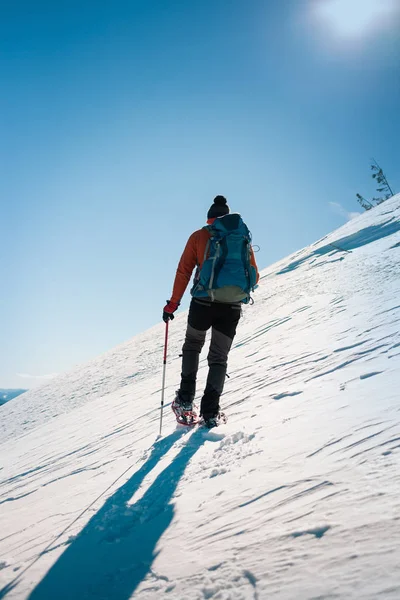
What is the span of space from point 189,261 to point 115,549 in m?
2.59

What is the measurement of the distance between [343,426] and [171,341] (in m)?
9.55

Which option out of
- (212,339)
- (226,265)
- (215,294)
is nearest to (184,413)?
(212,339)

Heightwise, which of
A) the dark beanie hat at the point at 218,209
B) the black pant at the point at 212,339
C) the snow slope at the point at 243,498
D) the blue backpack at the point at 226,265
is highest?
the dark beanie hat at the point at 218,209

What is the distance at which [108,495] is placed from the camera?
2203 mm

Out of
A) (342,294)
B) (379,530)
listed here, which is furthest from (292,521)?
(342,294)

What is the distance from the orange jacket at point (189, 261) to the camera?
345 centimetres

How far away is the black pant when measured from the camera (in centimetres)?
336

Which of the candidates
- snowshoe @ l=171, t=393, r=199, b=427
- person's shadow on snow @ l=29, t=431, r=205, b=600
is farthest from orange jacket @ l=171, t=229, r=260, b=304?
person's shadow on snow @ l=29, t=431, r=205, b=600

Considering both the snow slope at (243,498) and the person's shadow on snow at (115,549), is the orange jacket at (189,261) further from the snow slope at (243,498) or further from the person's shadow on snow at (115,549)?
the person's shadow on snow at (115,549)

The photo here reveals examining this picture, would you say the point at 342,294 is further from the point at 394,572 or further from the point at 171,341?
the point at 394,572

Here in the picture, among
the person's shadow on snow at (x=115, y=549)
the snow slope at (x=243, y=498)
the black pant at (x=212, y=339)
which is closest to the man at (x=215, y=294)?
the black pant at (x=212, y=339)

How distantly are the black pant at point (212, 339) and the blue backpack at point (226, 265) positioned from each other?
0.13 m

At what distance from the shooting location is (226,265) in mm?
3238

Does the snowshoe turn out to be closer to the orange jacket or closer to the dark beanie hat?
the orange jacket
